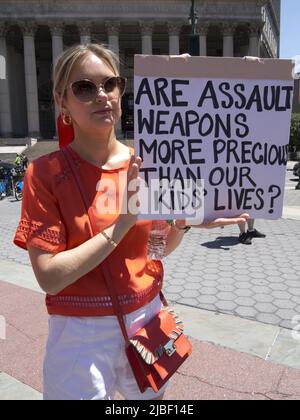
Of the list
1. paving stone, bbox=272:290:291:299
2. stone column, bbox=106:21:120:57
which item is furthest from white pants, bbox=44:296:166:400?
stone column, bbox=106:21:120:57

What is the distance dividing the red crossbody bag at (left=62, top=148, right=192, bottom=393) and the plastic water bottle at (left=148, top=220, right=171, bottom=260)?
0.25 meters

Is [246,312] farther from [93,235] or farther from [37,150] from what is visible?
[37,150]

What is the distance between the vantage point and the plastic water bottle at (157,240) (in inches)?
76.5

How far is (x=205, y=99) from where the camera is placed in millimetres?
1862

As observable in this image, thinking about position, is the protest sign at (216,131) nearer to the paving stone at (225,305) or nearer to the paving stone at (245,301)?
the paving stone at (225,305)

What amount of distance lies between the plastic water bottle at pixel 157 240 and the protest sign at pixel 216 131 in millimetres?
108

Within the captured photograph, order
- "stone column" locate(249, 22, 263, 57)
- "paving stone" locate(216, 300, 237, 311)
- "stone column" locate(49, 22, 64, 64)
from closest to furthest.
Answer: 1. "paving stone" locate(216, 300, 237, 311)
2. "stone column" locate(49, 22, 64, 64)
3. "stone column" locate(249, 22, 263, 57)

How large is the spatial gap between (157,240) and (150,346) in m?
0.46

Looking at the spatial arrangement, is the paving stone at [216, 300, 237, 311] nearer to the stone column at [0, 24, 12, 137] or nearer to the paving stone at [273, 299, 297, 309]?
the paving stone at [273, 299, 297, 309]

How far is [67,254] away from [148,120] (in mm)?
667

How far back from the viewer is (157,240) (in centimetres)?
197

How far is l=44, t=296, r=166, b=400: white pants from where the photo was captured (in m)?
1.61

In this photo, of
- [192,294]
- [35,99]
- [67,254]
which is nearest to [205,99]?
[67,254]

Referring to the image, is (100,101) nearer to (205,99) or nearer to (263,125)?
(205,99)
